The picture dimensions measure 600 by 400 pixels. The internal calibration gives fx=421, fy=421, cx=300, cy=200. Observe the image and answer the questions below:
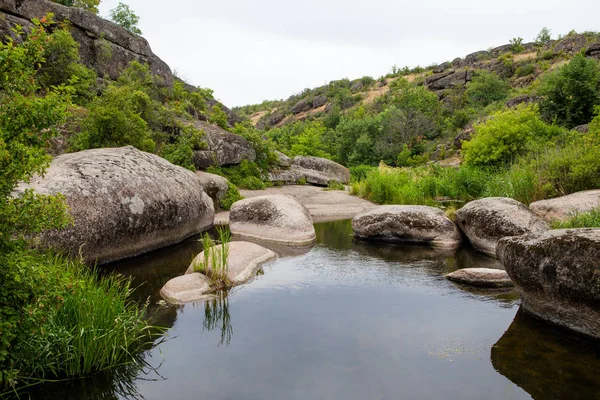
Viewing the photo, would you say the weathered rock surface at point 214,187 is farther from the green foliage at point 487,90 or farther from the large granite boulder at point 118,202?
the green foliage at point 487,90

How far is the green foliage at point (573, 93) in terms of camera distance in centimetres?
2725

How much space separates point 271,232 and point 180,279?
484 cm

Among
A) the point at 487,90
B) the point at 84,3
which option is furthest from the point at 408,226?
the point at 487,90

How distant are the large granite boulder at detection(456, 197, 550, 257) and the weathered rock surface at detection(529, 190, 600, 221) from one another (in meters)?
0.48

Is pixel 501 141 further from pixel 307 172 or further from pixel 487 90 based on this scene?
pixel 487 90

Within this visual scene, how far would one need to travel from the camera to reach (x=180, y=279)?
297 inches

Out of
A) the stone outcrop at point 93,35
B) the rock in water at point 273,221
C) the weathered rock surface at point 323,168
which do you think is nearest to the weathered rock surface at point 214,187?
the rock in water at point 273,221

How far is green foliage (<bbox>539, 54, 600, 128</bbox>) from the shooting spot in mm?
27250

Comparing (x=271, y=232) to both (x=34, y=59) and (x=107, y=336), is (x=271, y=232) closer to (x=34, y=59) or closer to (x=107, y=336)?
(x=107, y=336)

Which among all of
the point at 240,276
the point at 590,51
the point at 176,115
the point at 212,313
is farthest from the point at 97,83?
the point at 590,51

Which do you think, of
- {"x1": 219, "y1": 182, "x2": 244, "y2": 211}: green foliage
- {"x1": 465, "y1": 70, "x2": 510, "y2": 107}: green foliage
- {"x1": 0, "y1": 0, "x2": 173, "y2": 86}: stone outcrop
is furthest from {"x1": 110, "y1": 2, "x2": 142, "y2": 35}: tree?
{"x1": 465, "y1": 70, "x2": 510, "y2": 107}: green foliage

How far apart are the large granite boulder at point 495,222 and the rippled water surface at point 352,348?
2.72m

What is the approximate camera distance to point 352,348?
5445mm

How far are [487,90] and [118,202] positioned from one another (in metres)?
51.8
